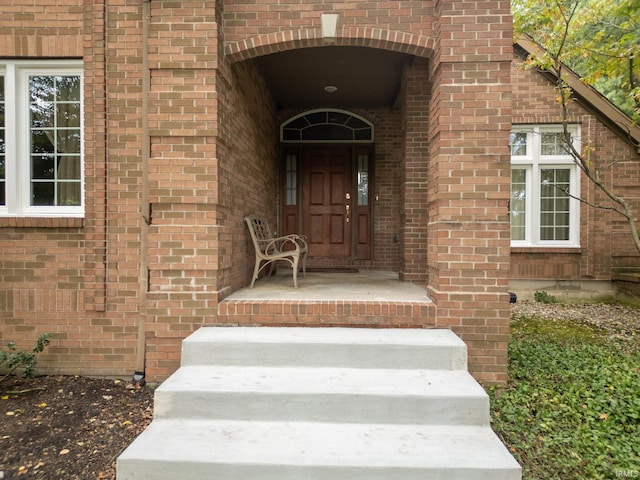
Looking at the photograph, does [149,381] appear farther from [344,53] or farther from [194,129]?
[344,53]

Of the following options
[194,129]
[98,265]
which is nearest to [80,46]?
[194,129]

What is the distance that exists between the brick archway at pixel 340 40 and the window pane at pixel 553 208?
17.5ft

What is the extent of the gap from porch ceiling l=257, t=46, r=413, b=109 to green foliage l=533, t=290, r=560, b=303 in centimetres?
470

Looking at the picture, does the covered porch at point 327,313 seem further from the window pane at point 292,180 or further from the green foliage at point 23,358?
the window pane at point 292,180

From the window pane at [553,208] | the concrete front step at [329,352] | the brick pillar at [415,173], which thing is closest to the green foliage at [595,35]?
the brick pillar at [415,173]

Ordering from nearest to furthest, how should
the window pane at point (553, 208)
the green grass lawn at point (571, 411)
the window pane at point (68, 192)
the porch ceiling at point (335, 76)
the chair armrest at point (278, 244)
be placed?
the green grass lawn at point (571, 411), the window pane at point (68, 192), the chair armrest at point (278, 244), the porch ceiling at point (335, 76), the window pane at point (553, 208)

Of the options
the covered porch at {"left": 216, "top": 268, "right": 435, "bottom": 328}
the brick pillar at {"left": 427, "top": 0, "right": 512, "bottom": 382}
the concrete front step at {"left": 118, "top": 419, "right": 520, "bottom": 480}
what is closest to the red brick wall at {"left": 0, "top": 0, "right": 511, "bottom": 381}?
the brick pillar at {"left": 427, "top": 0, "right": 512, "bottom": 382}

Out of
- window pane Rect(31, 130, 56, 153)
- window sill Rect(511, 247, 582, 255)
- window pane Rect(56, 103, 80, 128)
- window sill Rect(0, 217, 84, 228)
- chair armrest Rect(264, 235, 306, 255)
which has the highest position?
window pane Rect(56, 103, 80, 128)

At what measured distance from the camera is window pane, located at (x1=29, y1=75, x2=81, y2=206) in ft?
12.2

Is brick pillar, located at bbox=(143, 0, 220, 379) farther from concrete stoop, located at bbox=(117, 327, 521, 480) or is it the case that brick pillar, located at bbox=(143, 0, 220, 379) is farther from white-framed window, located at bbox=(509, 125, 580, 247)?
white-framed window, located at bbox=(509, 125, 580, 247)

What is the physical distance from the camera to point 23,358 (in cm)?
332

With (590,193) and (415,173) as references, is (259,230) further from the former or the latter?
(590,193)

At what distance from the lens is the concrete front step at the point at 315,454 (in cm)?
199

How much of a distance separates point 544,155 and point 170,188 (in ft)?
23.7
